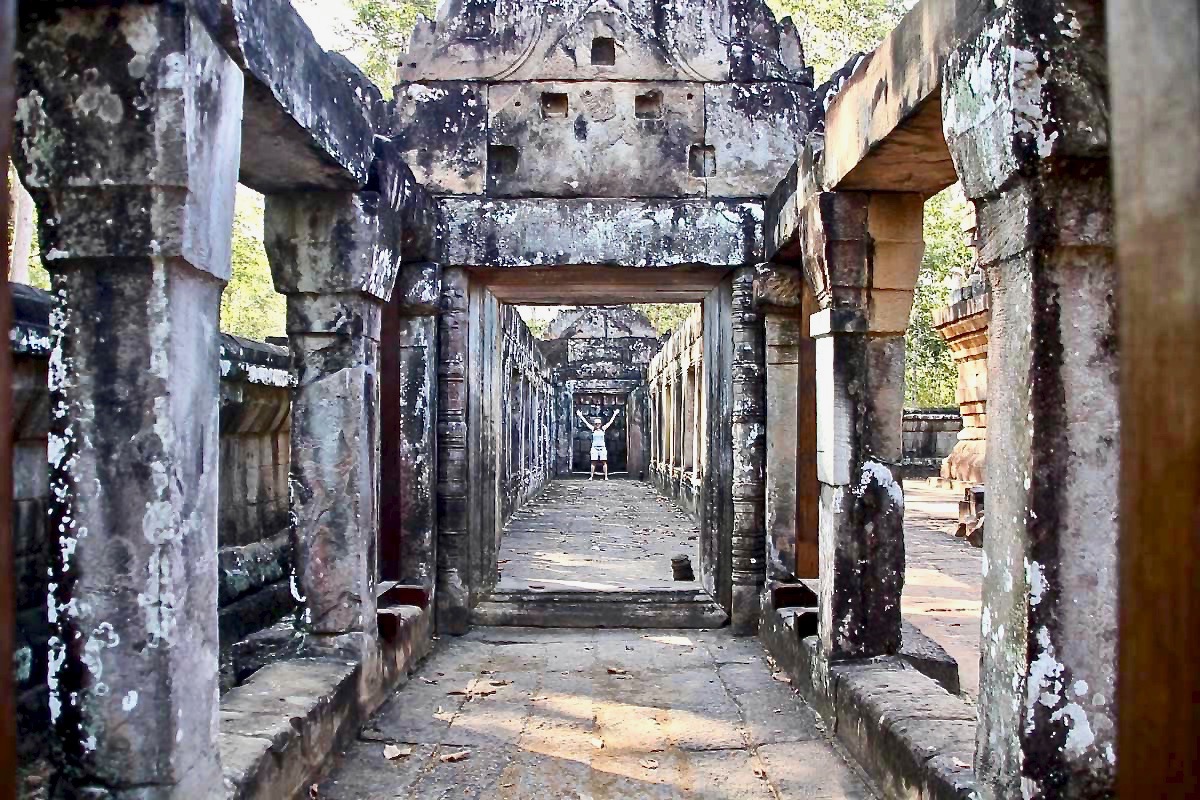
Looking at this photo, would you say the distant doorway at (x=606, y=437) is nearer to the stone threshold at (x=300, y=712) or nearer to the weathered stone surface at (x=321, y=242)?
the stone threshold at (x=300, y=712)

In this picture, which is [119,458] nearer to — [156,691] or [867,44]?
[156,691]

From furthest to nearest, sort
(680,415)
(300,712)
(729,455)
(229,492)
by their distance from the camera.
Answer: (680,415)
(729,455)
(229,492)
(300,712)

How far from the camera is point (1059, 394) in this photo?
2.67 metres

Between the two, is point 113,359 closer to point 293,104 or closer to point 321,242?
point 293,104

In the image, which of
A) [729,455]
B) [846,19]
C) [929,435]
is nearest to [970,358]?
[729,455]

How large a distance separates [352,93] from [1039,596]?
344 centimetres

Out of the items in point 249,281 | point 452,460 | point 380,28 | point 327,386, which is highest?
point 380,28

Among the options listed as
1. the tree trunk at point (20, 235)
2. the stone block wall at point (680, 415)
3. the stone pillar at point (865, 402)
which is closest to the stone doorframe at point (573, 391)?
the stone block wall at point (680, 415)

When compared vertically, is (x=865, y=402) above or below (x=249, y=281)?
below

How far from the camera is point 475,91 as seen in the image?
23.2 feet

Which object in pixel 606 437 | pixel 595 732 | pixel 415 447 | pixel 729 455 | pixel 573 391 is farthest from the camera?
pixel 606 437

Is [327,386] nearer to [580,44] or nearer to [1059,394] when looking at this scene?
[1059,394]

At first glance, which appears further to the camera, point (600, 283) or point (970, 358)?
point (970, 358)

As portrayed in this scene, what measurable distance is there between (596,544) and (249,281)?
18549 mm
